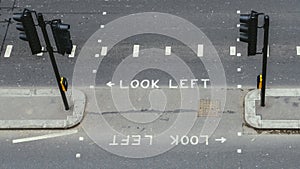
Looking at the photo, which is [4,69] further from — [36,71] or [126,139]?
[126,139]

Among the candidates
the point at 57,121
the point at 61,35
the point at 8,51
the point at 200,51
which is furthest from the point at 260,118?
the point at 8,51

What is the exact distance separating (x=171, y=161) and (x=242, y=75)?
3667mm

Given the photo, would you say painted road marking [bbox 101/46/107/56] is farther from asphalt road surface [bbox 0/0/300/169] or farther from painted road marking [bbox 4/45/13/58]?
painted road marking [bbox 4/45/13/58]

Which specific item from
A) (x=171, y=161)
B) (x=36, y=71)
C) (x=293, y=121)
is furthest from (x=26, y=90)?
(x=293, y=121)

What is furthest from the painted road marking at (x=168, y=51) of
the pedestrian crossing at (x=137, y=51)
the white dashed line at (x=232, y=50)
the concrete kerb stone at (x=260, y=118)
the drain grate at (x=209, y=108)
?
the concrete kerb stone at (x=260, y=118)

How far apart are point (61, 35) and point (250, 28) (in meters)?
4.61

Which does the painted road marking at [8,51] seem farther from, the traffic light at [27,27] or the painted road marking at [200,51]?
the painted road marking at [200,51]

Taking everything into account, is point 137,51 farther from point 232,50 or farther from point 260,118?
point 260,118

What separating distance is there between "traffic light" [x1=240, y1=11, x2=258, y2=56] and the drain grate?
2.41 metres

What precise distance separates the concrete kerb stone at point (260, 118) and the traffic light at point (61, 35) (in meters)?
5.29

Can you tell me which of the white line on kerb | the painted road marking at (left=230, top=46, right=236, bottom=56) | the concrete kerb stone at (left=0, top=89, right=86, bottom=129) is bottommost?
the white line on kerb

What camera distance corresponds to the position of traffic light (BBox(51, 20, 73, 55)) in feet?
46.4

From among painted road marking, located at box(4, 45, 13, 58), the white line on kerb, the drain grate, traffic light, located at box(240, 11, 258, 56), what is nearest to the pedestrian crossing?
painted road marking, located at box(4, 45, 13, 58)

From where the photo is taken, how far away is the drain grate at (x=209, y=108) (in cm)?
1636
